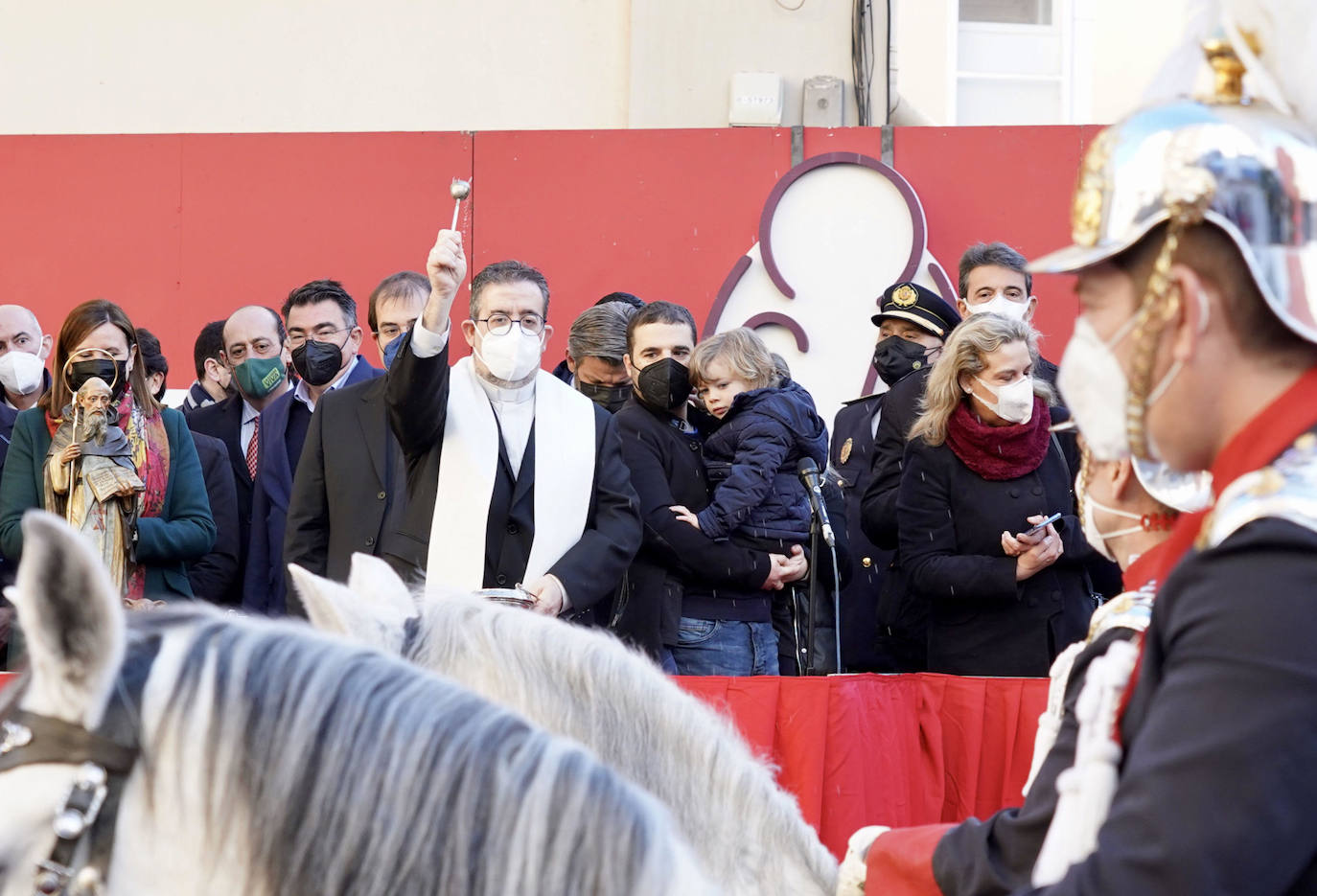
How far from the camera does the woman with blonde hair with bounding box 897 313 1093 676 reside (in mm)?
4805

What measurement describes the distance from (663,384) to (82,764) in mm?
4114

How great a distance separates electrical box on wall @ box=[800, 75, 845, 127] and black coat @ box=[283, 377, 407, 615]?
19.7 ft

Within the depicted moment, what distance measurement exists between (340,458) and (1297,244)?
398 cm

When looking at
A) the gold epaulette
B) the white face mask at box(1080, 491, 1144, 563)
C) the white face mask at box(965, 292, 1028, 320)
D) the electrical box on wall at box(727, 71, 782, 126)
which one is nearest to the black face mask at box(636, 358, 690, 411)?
the white face mask at box(965, 292, 1028, 320)

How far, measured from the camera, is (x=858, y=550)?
5.93 m

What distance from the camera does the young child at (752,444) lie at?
5.14m

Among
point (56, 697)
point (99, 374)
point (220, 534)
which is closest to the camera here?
point (56, 697)

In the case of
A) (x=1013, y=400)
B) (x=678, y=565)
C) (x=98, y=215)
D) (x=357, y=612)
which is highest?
(x=98, y=215)

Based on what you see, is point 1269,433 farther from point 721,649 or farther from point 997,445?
point 721,649

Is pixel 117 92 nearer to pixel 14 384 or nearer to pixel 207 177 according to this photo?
pixel 207 177

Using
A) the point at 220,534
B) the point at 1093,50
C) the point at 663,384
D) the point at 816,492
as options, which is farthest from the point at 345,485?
the point at 1093,50

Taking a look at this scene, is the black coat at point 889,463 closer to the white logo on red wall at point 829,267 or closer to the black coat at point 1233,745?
the white logo on red wall at point 829,267

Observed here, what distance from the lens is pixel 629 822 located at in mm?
1331

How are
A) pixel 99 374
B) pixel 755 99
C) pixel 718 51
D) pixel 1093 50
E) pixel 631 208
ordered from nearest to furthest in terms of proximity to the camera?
pixel 99 374, pixel 631 208, pixel 755 99, pixel 718 51, pixel 1093 50
